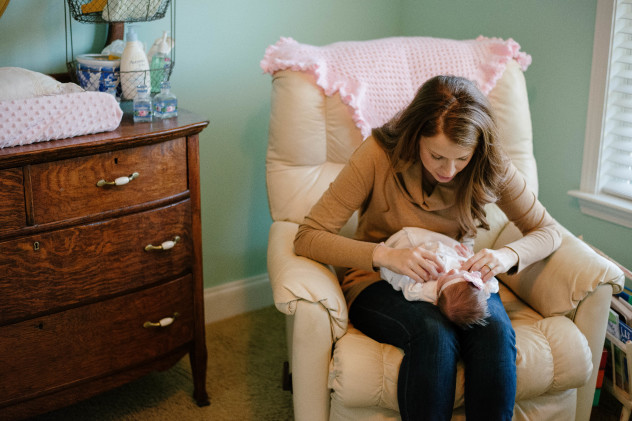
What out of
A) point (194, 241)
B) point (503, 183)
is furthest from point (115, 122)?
point (503, 183)

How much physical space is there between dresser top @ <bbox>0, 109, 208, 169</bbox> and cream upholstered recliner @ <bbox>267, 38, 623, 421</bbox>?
329 mm

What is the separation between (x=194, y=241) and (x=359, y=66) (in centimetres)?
70

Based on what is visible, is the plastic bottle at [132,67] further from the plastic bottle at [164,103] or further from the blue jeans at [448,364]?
the blue jeans at [448,364]

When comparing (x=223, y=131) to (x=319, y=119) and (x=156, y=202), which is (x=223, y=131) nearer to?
(x=319, y=119)

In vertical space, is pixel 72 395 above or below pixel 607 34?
below

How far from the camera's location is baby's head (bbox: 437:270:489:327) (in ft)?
4.62

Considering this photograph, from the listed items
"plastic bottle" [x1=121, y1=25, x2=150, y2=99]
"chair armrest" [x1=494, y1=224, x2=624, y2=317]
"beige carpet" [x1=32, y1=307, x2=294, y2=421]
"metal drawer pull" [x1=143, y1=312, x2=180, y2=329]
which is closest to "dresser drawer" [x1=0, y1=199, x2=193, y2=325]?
"metal drawer pull" [x1=143, y1=312, x2=180, y2=329]

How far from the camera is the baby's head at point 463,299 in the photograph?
1.41 meters

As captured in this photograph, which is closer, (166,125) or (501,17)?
(166,125)

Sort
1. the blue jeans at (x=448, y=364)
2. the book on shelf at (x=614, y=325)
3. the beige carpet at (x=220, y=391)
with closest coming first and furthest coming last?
the blue jeans at (x=448, y=364)
the book on shelf at (x=614, y=325)
the beige carpet at (x=220, y=391)

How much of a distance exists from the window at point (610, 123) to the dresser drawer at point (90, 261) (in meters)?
1.30

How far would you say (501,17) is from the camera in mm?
2373

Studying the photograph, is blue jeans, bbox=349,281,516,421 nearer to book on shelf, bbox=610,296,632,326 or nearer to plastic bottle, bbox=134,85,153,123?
book on shelf, bbox=610,296,632,326

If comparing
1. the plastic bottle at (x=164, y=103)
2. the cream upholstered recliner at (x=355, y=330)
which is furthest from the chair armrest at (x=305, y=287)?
the plastic bottle at (x=164, y=103)
